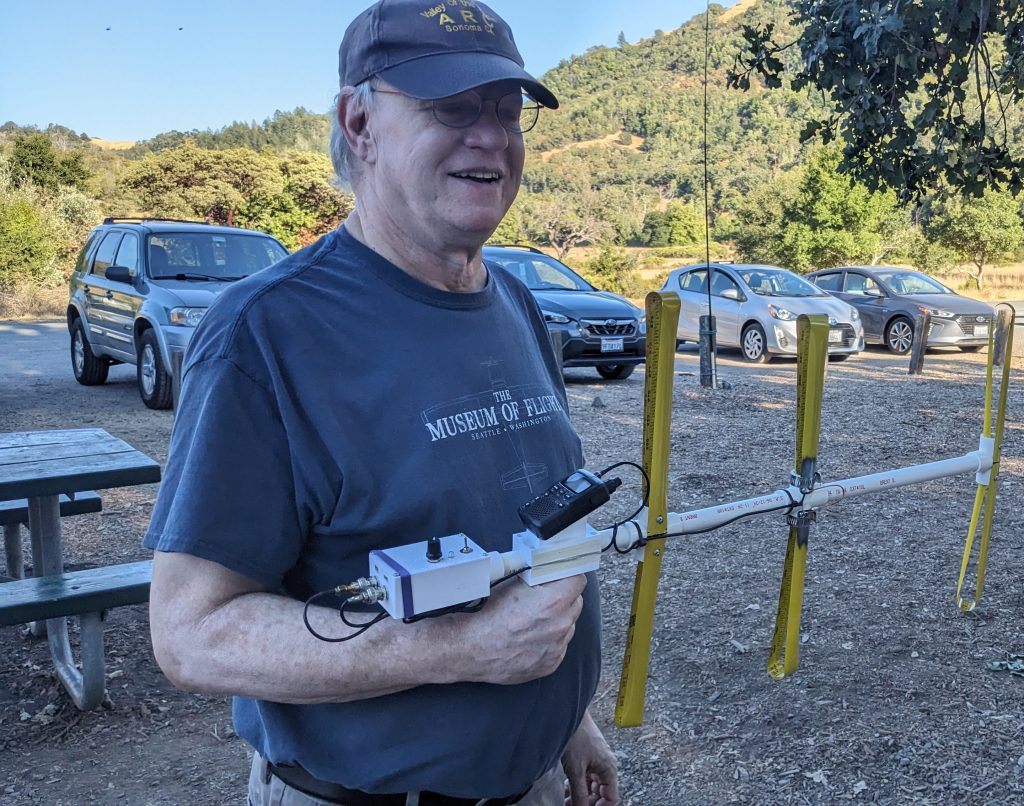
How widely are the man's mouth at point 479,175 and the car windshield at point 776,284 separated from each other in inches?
538

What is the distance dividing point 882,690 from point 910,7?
2.76 meters

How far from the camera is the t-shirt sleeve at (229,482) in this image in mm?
1204

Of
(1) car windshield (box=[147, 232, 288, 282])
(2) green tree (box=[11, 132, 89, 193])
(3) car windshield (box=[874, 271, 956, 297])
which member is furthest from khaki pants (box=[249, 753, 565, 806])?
(2) green tree (box=[11, 132, 89, 193])

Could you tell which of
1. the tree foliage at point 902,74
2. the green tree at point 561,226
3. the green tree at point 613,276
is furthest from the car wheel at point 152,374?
the green tree at point 561,226

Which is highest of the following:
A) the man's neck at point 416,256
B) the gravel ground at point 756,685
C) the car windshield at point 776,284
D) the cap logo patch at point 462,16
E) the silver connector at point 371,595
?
the cap logo patch at point 462,16

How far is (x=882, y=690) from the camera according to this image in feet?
11.7

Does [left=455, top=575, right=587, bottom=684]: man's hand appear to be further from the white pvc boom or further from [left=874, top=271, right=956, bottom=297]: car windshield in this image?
[left=874, top=271, right=956, bottom=297]: car windshield

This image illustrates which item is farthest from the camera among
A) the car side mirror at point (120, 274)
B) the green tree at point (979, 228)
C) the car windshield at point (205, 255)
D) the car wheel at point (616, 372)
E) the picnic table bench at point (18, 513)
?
the green tree at point (979, 228)

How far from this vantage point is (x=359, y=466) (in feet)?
4.27

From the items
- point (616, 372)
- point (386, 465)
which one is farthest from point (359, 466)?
point (616, 372)

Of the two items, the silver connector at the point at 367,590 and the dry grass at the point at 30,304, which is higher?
the silver connector at the point at 367,590

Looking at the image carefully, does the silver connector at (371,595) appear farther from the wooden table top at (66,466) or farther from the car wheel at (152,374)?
the car wheel at (152,374)

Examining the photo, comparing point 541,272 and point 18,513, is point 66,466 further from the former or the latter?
point 541,272

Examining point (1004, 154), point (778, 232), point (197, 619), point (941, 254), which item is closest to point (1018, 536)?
point (1004, 154)
